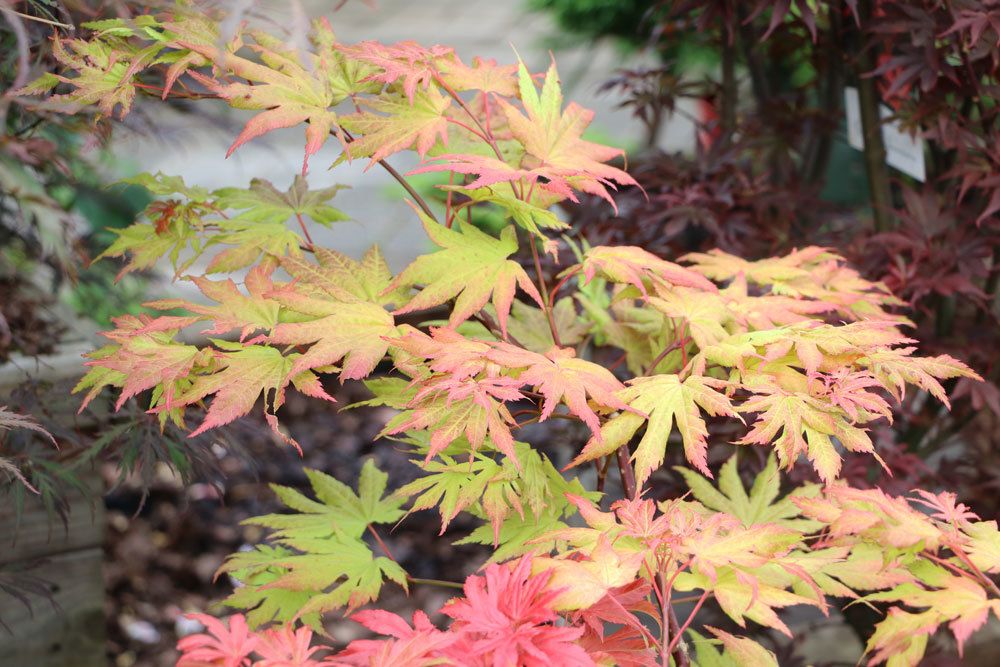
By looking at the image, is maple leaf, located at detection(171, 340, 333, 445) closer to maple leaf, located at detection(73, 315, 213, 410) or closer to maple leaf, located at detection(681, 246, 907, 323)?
maple leaf, located at detection(73, 315, 213, 410)

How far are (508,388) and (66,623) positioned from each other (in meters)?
1.30

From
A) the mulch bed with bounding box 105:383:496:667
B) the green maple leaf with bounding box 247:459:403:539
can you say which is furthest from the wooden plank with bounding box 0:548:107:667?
the green maple leaf with bounding box 247:459:403:539

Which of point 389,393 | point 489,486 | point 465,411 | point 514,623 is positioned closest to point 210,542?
point 389,393

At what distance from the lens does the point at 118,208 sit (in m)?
1.79

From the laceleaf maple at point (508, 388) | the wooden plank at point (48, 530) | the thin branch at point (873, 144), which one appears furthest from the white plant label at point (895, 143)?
the wooden plank at point (48, 530)

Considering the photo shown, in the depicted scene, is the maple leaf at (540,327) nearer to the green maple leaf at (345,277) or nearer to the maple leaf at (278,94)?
the green maple leaf at (345,277)

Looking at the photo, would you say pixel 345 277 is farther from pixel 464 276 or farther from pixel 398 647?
pixel 398 647

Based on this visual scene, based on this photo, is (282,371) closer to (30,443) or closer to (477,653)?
(477,653)

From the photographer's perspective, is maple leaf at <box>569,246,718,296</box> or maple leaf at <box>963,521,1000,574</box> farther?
maple leaf at <box>569,246,718,296</box>

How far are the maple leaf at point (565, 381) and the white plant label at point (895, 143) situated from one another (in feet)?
3.22

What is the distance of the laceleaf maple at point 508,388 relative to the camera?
93 centimetres

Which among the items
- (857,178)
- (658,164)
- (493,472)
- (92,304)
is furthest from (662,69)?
(857,178)

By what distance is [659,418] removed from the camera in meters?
→ 1.04

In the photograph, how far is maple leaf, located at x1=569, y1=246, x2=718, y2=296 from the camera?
1143mm
